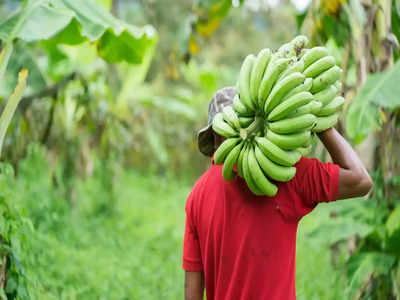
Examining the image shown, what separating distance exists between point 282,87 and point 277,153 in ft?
0.72

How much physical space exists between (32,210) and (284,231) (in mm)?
3959

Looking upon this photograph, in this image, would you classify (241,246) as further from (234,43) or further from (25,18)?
(234,43)

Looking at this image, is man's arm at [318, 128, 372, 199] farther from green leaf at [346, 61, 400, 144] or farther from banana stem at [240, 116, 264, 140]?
green leaf at [346, 61, 400, 144]

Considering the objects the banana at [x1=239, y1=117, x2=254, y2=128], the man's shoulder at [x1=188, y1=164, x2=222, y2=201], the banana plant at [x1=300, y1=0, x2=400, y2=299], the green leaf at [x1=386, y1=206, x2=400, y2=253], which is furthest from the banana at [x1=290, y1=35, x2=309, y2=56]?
the green leaf at [x1=386, y1=206, x2=400, y2=253]

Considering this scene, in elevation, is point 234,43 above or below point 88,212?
above

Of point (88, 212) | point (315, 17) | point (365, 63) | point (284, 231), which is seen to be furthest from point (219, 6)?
point (88, 212)

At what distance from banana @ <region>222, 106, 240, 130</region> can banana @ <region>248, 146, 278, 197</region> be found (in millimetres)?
104

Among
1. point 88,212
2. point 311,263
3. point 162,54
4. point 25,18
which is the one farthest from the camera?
point 162,54

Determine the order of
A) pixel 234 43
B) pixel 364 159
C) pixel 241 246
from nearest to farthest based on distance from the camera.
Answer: pixel 241 246
pixel 364 159
pixel 234 43

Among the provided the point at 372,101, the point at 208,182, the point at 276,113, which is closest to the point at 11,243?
the point at 208,182

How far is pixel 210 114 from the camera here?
6.65 ft

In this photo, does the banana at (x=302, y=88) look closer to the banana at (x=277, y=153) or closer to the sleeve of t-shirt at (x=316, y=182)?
the banana at (x=277, y=153)

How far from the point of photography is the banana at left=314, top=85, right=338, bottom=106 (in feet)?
5.97

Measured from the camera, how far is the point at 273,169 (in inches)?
68.0
